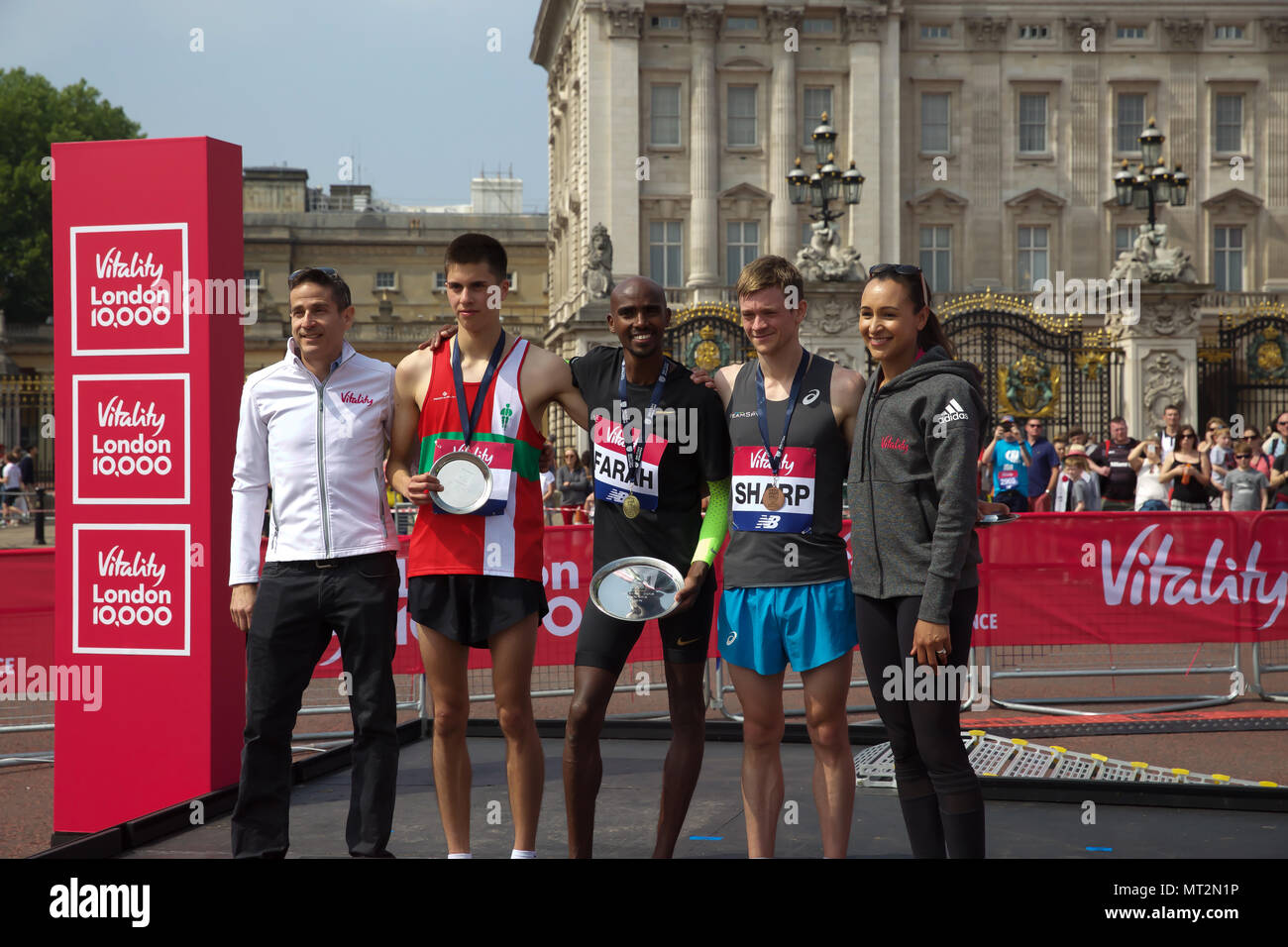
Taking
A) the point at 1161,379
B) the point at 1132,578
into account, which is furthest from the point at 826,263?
the point at 1132,578

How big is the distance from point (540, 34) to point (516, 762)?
53830 mm

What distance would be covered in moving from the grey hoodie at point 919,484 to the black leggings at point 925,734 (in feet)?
0.29

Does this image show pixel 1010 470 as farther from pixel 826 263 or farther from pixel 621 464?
pixel 621 464

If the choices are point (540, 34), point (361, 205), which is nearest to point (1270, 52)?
point (540, 34)

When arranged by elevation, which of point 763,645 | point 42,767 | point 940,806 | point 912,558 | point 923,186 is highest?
point 923,186

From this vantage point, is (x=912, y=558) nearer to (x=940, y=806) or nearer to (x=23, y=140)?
(x=940, y=806)

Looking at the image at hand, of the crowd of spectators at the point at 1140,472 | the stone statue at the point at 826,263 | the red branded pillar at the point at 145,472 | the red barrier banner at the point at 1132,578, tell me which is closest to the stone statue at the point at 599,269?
the stone statue at the point at 826,263

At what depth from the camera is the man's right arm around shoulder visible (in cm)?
532

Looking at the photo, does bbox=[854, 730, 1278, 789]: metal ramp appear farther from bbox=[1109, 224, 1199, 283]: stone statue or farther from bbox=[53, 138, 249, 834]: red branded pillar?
bbox=[1109, 224, 1199, 283]: stone statue

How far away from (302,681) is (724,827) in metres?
1.93

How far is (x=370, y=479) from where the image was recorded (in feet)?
17.3

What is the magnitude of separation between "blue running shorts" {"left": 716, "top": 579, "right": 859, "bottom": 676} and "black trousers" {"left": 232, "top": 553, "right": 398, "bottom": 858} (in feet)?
4.38

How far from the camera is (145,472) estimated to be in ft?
21.0
